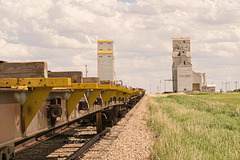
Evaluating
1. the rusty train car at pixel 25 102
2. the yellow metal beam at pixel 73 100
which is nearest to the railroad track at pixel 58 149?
the yellow metal beam at pixel 73 100

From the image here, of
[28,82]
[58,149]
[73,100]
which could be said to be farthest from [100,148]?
[28,82]

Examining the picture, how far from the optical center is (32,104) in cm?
402

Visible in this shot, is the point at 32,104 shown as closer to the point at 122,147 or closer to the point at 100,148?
the point at 100,148

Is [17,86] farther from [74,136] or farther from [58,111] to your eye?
[74,136]

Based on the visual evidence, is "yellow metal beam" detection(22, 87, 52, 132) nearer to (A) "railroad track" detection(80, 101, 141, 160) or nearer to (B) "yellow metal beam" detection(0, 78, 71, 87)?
(B) "yellow metal beam" detection(0, 78, 71, 87)

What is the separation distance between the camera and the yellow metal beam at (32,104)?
3939 mm

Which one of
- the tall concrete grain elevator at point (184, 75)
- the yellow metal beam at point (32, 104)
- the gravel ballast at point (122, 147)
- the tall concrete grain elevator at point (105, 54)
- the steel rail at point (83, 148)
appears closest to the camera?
the yellow metal beam at point (32, 104)

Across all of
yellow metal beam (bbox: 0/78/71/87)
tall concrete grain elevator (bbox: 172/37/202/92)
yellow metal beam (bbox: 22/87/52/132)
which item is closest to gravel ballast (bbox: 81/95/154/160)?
yellow metal beam (bbox: 22/87/52/132)

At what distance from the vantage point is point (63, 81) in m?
3.92

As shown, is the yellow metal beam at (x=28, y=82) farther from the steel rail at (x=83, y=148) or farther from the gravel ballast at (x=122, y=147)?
the gravel ballast at (x=122, y=147)

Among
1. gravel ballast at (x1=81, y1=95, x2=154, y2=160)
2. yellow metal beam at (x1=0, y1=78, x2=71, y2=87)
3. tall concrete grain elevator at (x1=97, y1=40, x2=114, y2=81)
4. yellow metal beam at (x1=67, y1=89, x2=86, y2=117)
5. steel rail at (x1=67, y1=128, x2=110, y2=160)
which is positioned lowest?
gravel ballast at (x1=81, y1=95, x2=154, y2=160)

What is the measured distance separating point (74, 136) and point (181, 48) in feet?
412

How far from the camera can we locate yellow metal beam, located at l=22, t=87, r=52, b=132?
3939 mm

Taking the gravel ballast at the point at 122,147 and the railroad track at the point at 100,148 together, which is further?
the gravel ballast at the point at 122,147
